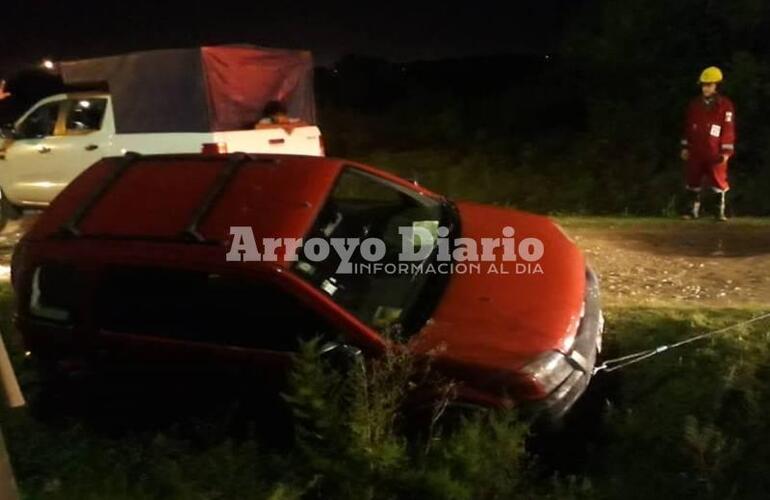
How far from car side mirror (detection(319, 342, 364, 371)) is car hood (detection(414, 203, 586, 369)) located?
0.30 metres

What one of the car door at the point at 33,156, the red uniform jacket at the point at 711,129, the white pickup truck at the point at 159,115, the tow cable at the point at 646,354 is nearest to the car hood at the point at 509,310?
the tow cable at the point at 646,354

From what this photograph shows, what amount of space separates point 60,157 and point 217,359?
599 centimetres

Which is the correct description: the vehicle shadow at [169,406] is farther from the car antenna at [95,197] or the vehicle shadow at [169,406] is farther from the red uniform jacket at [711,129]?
the red uniform jacket at [711,129]

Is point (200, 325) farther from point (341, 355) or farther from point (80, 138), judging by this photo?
point (80, 138)

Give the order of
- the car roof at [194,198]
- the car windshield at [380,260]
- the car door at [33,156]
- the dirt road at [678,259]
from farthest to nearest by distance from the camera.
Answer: the car door at [33,156]
the dirt road at [678,259]
the car roof at [194,198]
the car windshield at [380,260]

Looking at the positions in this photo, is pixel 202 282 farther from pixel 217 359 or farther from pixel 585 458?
pixel 585 458

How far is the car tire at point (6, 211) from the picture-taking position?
10.1 metres

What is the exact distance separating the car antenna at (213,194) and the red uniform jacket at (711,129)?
5.29 metres

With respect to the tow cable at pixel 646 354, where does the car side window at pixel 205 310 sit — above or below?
above

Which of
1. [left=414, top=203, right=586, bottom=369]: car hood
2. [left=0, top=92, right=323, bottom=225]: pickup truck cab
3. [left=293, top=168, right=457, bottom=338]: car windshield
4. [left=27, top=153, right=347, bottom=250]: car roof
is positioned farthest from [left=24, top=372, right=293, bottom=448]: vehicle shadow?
[left=0, top=92, right=323, bottom=225]: pickup truck cab

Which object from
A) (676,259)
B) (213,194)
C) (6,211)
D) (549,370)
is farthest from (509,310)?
(6,211)

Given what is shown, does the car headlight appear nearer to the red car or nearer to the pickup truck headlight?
the red car

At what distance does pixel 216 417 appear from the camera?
495cm

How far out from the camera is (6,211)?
10281 millimetres
